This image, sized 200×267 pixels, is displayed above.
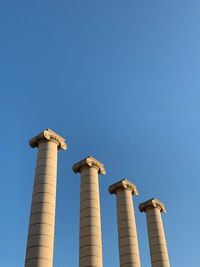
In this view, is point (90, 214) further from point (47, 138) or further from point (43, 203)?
point (47, 138)

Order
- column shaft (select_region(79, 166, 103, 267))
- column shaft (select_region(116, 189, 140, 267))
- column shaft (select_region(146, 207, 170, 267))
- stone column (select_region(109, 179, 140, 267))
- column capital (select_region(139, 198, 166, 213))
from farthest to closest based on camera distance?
column capital (select_region(139, 198, 166, 213)) → column shaft (select_region(146, 207, 170, 267)) → stone column (select_region(109, 179, 140, 267)) → column shaft (select_region(116, 189, 140, 267)) → column shaft (select_region(79, 166, 103, 267))

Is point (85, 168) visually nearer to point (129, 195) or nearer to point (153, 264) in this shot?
point (129, 195)

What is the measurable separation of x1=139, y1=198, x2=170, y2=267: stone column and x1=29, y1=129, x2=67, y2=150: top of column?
64.6 ft

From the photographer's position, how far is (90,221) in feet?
133

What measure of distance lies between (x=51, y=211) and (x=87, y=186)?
29.9 feet

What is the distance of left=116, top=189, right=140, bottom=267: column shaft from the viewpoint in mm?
44516

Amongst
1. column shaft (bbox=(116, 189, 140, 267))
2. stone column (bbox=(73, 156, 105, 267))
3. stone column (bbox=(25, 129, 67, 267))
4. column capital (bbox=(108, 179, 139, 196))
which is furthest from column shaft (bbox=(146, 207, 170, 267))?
stone column (bbox=(25, 129, 67, 267))

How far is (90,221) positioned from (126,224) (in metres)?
8.59

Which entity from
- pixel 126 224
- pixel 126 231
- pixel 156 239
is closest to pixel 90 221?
pixel 126 231

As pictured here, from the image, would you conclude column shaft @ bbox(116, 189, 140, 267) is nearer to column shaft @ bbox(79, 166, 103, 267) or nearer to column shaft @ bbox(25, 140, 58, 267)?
column shaft @ bbox(79, 166, 103, 267)

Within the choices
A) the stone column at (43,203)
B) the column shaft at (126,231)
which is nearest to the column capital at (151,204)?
the column shaft at (126,231)

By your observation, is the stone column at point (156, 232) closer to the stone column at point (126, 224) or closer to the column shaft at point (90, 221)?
the stone column at point (126, 224)

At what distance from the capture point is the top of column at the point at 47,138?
4034cm

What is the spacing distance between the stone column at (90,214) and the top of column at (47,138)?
479 centimetres
